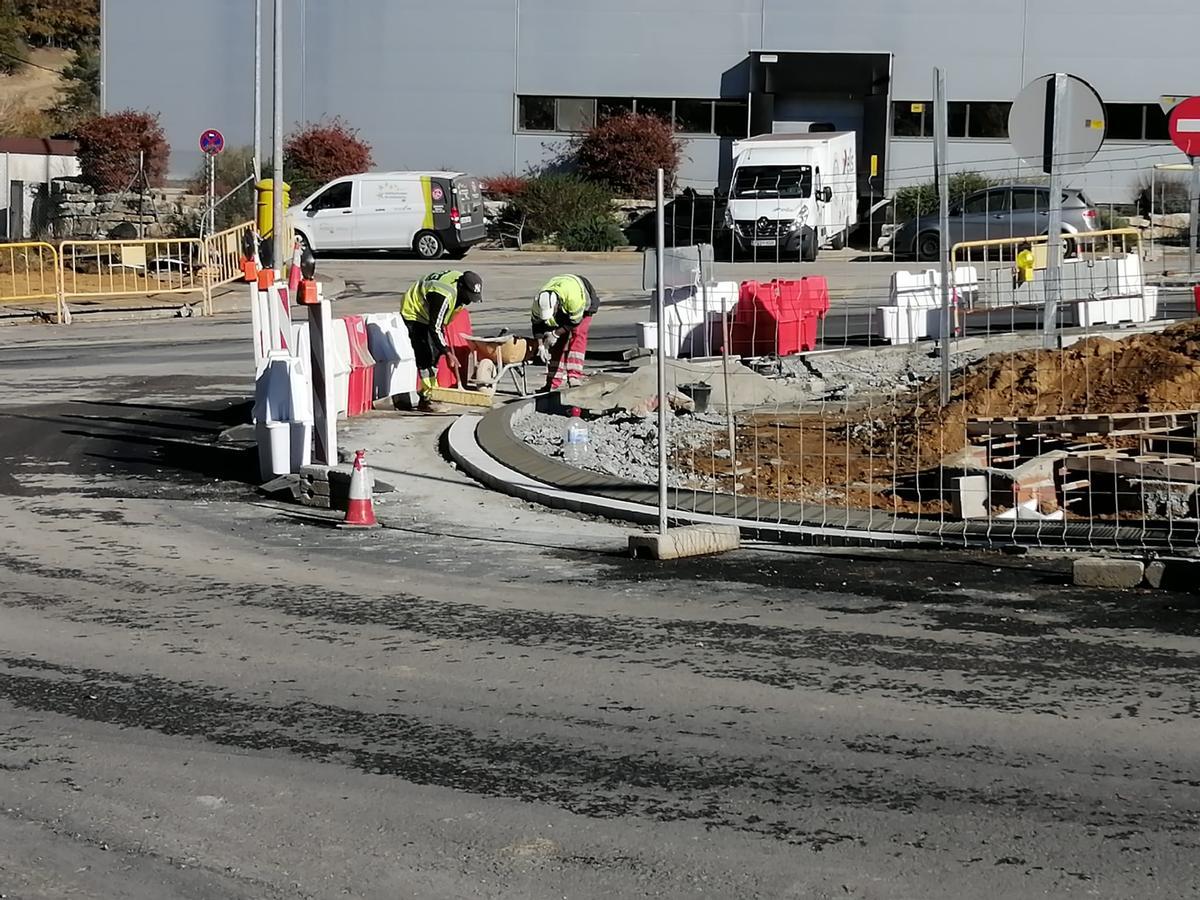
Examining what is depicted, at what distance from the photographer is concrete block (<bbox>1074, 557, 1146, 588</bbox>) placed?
8.17 meters

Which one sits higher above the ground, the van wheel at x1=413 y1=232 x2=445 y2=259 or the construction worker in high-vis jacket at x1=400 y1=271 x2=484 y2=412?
the van wheel at x1=413 y1=232 x2=445 y2=259

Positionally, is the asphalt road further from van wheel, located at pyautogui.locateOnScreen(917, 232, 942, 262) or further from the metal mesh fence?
van wheel, located at pyautogui.locateOnScreen(917, 232, 942, 262)

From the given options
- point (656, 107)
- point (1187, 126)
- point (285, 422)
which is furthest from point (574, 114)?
point (285, 422)

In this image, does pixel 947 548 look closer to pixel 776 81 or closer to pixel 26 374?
pixel 26 374

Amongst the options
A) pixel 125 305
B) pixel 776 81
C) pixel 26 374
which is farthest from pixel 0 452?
pixel 776 81

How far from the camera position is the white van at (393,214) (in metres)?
36.2

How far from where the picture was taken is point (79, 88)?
71625 millimetres

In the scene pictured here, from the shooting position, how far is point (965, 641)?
7262 millimetres

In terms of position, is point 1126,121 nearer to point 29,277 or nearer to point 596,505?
point 29,277

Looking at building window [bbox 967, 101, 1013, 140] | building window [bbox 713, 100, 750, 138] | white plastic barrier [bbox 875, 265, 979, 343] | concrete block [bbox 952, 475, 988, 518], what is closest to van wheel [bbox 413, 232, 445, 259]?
building window [bbox 713, 100, 750, 138]

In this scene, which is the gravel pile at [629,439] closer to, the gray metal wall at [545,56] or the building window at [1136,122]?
the gray metal wall at [545,56]

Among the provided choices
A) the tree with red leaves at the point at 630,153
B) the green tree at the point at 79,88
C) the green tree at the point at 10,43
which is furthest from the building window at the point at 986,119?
the green tree at the point at 10,43

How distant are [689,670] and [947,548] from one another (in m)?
2.92

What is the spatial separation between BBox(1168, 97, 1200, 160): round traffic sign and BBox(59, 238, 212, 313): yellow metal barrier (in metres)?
17.2
